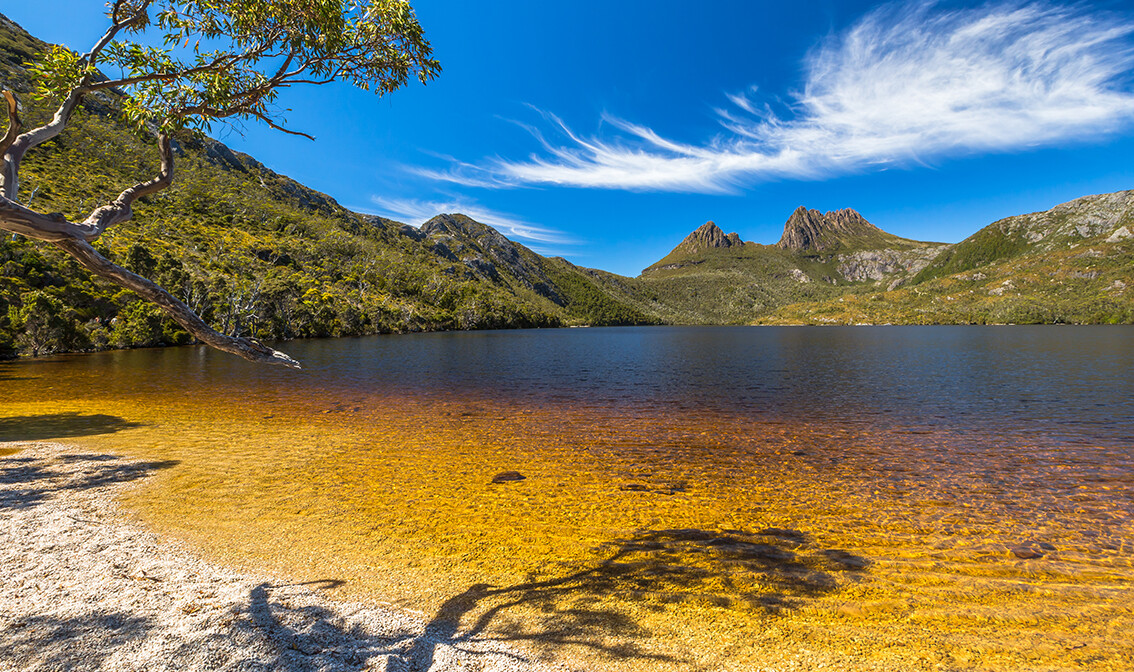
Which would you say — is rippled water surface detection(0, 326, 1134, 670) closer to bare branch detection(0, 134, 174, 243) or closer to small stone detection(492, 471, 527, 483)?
small stone detection(492, 471, 527, 483)

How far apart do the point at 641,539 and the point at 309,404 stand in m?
30.2

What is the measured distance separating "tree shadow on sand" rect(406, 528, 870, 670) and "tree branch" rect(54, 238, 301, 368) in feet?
19.1

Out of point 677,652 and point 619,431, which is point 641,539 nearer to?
point 677,652

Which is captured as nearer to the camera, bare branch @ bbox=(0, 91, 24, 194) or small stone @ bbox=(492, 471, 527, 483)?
bare branch @ bbox=(0, 91, 24, 194)

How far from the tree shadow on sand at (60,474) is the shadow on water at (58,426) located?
15.7 feet

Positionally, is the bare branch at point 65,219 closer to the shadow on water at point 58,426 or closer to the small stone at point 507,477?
the small stone at point 507,477

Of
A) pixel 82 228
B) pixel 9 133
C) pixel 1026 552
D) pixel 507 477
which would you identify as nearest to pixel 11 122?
pixel 9 133

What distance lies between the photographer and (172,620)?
337 inches

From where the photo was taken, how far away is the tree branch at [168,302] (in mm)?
6156

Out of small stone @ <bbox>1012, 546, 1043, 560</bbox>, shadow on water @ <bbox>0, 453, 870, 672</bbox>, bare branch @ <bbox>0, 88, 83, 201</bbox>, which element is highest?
bare branch @ <bbox>0, 88, 83, 201</bbox>

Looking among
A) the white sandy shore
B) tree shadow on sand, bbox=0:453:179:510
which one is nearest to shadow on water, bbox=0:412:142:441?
tree shadow on sand, bbox=0:453:179:510

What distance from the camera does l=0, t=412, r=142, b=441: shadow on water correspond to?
72.1 ft

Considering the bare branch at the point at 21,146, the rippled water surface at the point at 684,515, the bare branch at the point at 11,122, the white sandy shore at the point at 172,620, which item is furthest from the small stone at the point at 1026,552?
the bare branch at the point at 11,122

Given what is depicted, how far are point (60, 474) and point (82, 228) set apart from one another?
54.3ft
